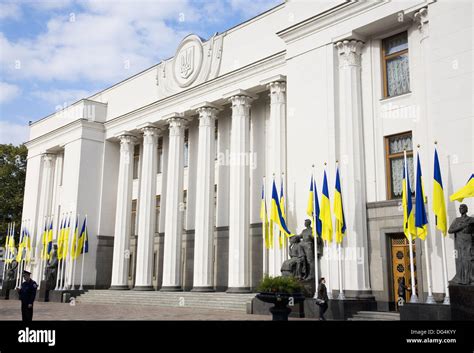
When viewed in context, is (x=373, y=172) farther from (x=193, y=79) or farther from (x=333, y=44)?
(x=193, y=79)

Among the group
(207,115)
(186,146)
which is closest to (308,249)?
(207,115)

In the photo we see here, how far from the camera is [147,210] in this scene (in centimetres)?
3008

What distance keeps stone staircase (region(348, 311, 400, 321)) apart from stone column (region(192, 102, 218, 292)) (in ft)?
33.0

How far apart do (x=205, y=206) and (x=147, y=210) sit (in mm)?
5229

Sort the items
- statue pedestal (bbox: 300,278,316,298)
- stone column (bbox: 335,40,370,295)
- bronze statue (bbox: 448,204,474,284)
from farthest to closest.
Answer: statue pedestal (bbox: 300,278,316,298) → stone column (bbox: 335,40,370,295) → bronze statue (bbox: 448,204,474,284)

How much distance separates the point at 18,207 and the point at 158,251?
19.9 metres

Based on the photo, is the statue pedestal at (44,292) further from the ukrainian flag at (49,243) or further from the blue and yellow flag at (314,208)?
the blue and yellow flag at (314,208)

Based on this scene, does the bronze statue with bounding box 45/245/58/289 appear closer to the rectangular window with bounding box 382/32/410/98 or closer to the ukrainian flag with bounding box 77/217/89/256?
the ukrainian flag with bounding box 77/217/89/256

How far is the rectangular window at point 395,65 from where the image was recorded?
1917 cm

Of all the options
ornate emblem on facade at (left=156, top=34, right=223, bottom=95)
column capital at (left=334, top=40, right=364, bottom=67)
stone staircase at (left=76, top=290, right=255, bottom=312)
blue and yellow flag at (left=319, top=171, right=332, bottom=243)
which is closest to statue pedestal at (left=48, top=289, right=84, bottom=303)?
stone staircase at (left=76, top=290, right=255, bottom=312)

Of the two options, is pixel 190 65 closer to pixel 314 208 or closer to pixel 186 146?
pixel 186 146

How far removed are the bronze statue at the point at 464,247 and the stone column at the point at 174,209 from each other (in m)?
16.9

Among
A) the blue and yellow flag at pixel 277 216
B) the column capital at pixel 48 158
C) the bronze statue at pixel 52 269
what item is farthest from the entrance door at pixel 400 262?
the column capital at pixel 48 158

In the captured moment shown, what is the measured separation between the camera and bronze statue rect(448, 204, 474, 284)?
13.4 meters
